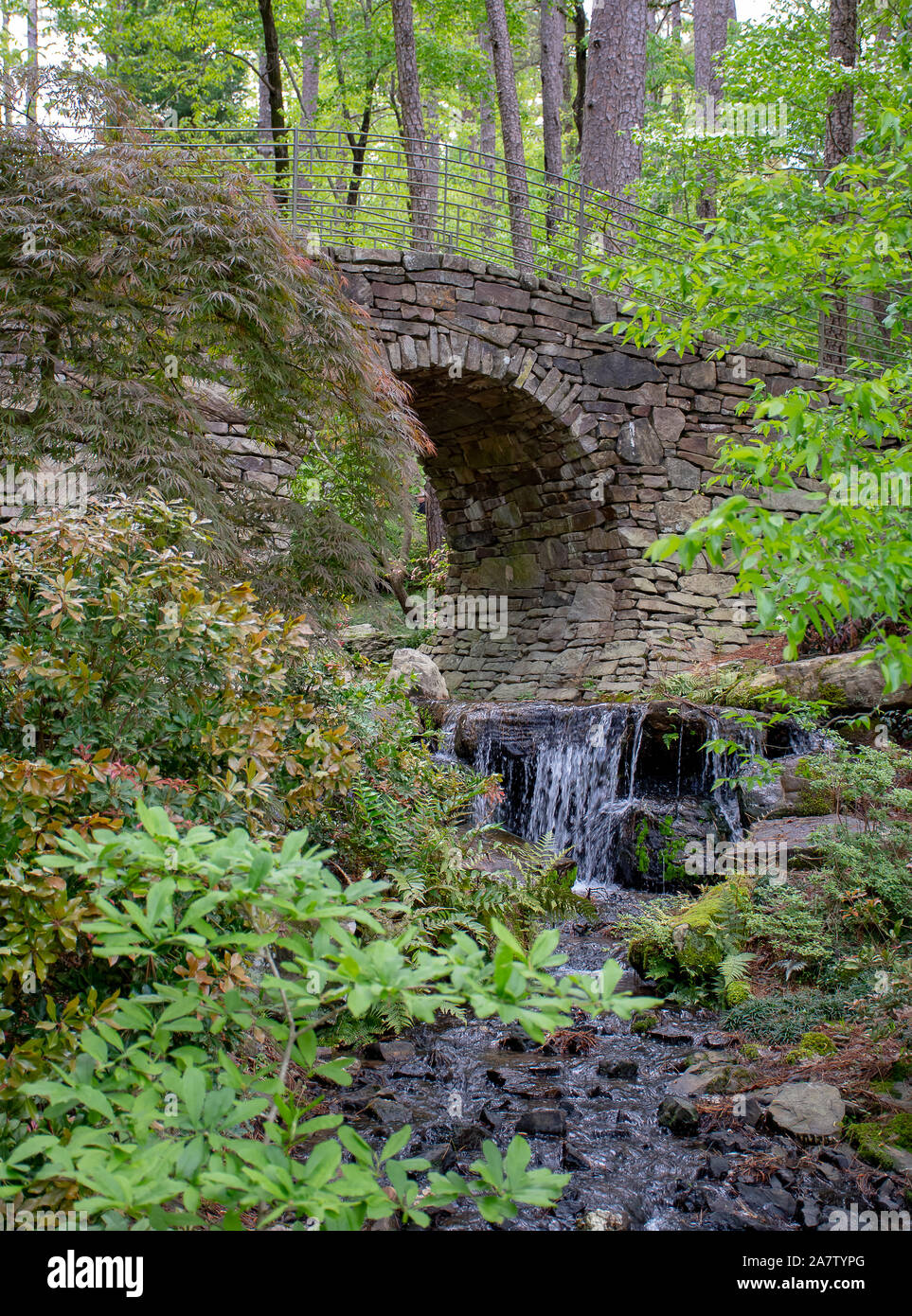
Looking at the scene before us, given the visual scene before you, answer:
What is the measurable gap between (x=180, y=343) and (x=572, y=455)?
227 inches

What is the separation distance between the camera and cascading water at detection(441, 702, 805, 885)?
705cm

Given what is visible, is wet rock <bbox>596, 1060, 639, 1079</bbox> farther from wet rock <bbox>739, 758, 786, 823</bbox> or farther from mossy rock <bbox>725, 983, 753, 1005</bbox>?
wet rock <bbox>739, 758, 786, 823</bbox>

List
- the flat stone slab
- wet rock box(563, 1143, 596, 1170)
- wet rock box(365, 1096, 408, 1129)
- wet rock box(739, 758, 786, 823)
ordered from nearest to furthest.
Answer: wet rock box(563, 1143, 596, 1170) < wet rock box(365, 1096, 408, 1129) < the flat stone slab < wet rock box(739, 758, 786, 823)

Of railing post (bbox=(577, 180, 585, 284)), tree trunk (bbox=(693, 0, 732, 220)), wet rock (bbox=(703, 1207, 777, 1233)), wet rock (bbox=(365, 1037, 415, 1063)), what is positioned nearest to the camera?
wet rock (bbox=(703, 1207, 777, 1233))

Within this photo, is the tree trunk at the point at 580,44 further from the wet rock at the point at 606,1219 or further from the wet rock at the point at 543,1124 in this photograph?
the wet rock at the point at 606,1219

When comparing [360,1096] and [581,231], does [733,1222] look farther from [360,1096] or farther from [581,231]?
[581,231]

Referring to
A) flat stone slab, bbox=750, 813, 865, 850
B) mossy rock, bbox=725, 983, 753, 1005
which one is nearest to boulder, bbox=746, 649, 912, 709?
flat stone slab, bbox=750, 813, 865, 850

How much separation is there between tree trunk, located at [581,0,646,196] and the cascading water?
24.9 ft

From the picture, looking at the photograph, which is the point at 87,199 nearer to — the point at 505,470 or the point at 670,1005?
the point at 670,1005

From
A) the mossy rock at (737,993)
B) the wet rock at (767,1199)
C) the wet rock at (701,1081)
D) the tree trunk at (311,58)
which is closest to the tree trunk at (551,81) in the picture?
the tree trunk at (311,58)

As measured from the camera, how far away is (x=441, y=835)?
16.8 ft

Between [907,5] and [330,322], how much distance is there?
632cm

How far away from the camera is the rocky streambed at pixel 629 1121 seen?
286 cm
